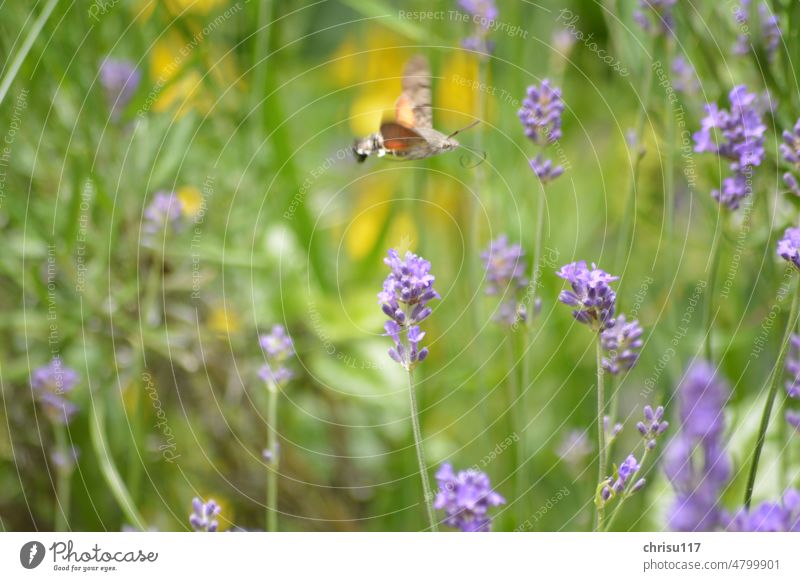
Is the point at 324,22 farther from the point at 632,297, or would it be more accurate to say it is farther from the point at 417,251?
the point at 632,297

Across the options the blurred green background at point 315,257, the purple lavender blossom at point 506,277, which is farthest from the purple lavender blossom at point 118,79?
the purple lavender blossom at point 506,277

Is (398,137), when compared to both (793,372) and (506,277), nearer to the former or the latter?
(506,277)

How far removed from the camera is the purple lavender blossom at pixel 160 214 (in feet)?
1.96

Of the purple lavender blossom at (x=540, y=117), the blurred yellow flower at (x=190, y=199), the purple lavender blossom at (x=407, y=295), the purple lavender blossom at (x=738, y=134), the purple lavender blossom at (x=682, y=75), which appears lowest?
the purple lavender blossom at (x=407, y=295)

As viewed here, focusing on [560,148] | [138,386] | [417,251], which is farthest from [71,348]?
[560,148]

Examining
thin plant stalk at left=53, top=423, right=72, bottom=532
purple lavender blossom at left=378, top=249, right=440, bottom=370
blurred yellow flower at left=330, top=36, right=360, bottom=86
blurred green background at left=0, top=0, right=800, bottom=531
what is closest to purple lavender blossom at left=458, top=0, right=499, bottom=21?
blurred green background at left=0, top=0, right=800, bottom=531

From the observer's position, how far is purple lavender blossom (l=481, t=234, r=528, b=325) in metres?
0.52

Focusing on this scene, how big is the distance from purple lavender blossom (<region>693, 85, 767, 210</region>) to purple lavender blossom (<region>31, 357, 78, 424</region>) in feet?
1.27

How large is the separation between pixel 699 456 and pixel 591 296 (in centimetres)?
16

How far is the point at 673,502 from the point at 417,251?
23cm

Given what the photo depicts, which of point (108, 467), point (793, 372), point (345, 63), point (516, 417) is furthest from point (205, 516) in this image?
point (345, 63)

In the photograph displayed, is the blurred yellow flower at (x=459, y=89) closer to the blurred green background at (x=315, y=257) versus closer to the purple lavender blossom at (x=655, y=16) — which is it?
the blurred green background at (x=315, y=257)

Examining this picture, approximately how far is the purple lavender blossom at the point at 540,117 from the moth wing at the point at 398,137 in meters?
0.06

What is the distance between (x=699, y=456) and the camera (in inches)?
19.4
